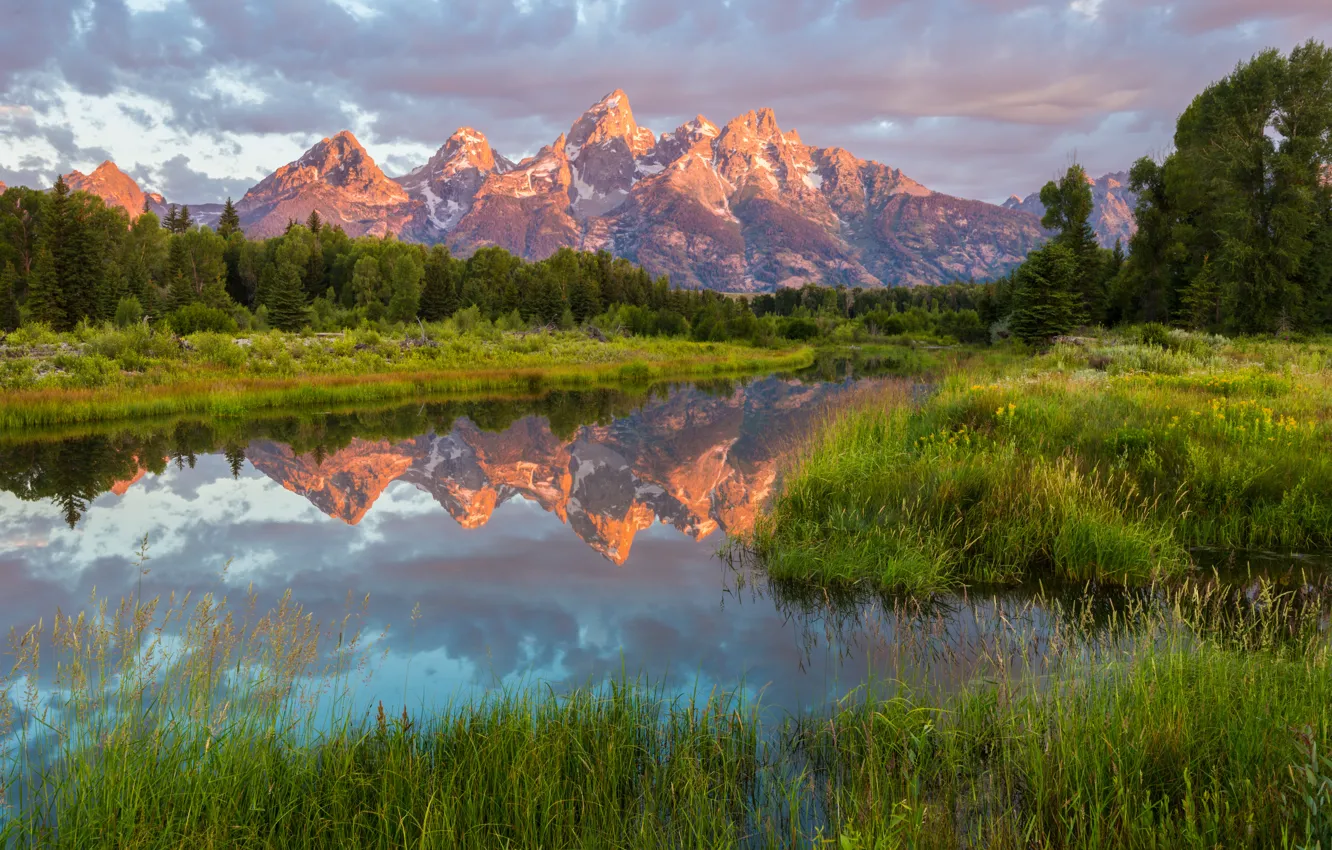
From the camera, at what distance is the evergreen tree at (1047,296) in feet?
137

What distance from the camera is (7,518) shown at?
1229 cm

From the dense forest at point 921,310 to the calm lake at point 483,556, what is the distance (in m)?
19.3

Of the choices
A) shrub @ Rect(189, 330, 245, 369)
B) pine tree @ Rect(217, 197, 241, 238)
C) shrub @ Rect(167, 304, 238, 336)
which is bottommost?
shrub @ Rect(189, 330, 245, 369)

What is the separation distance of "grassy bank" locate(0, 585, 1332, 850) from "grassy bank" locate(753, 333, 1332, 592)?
3121mm

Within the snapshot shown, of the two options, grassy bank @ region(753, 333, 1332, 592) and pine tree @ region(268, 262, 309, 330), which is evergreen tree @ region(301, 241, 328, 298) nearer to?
pine tree @ region(268, 262, 309, 330)

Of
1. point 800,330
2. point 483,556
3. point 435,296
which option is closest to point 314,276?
point 435,296

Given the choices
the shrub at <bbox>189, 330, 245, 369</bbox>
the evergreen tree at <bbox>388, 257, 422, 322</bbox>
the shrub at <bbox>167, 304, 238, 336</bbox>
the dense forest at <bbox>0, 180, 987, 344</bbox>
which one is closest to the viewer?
the shrub at <bbox>189, 330, 245, 369</bbox>

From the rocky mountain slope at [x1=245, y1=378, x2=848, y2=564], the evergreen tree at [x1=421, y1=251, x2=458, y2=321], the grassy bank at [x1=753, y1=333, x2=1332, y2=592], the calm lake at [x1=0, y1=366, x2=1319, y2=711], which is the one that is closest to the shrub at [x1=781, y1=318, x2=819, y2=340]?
the evergreen tree at [x1=421, y1=251, x2=458, y2=321]

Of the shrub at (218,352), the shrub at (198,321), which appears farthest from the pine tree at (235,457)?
the shrub at (198,321)

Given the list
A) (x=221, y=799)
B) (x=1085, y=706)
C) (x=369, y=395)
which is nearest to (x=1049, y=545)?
(x=1085, y=706)

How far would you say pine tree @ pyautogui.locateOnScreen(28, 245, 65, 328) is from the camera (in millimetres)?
50250

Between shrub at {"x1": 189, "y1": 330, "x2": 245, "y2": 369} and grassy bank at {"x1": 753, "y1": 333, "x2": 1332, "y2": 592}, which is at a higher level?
shrub at {"x1": 189, "y1": 330, "x2": 245, "y2": 369}

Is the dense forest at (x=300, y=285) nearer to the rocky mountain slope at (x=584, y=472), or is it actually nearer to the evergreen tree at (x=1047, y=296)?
the evergreen tree at (x=1047, y=296)

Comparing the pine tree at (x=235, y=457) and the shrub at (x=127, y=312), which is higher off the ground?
the shrub at (x=127, y=312)
